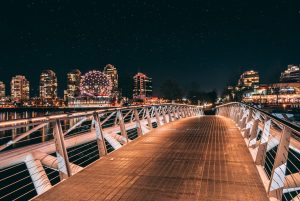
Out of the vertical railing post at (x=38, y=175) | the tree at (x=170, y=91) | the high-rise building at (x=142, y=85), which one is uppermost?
the high-rise building at (x=142, y=85)

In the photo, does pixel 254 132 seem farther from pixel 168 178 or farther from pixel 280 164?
pixel 168 178

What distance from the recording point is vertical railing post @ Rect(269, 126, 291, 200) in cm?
287

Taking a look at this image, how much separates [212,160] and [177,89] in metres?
70.3

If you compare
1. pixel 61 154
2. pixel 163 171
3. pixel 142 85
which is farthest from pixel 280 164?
pixel 142 85

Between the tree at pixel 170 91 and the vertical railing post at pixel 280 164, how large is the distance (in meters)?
69.5

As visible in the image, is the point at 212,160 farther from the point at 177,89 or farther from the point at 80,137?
the point at 177,89

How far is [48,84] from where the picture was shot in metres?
168

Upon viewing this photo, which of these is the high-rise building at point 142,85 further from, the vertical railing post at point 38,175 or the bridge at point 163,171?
the vertical railing post at point 38,175

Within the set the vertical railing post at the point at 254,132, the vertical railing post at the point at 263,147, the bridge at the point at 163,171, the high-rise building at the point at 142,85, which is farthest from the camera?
the high-rise building at the point at 142,85

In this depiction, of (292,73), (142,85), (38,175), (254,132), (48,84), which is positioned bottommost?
(38,175)

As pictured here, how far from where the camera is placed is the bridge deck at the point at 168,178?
10.3ft

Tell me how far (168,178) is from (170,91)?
69.9 m

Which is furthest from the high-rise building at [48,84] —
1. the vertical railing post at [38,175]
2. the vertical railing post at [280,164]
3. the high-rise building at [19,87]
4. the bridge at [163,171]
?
the vertical railing post at [280,164]

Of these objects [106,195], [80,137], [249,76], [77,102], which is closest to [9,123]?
[106,195]
